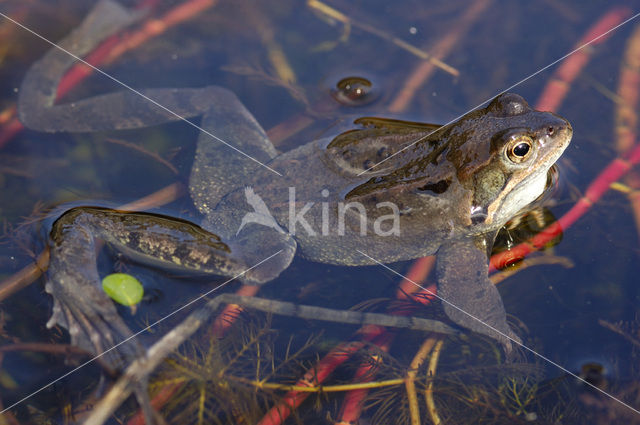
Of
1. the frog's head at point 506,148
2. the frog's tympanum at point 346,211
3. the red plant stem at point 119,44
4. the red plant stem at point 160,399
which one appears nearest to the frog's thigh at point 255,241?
the frog's tympanum at point 346,211

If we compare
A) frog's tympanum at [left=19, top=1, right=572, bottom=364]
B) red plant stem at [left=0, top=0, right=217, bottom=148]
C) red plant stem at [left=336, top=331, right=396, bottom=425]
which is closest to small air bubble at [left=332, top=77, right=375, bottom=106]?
frog's tympanum at [left=19, top=1, right=572, bottom=364]

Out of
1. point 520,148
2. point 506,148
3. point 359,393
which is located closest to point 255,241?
point 359,393

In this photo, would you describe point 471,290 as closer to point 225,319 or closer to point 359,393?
point 359,393

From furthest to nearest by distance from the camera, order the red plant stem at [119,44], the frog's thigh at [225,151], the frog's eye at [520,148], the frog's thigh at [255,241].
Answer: the red plant stem at [119,44], the frog's thigh at [225,151], the frog's thigh at [255,241], the frog's eye at [520,148]

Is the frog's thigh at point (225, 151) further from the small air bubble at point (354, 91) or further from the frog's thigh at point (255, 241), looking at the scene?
the small air bubble at point (354, 91)

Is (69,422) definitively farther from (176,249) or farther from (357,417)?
(357,417)

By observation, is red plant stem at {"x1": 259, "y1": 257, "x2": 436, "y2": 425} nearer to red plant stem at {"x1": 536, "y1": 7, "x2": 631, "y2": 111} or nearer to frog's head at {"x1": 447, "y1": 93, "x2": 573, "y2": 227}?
frog's head at {"x1": 447, "y1": 93, "x2": 573, "y2": 227}
